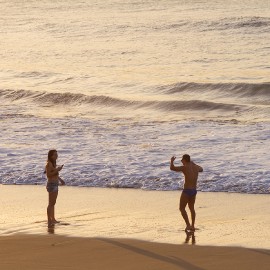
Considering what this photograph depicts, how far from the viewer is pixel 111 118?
25.1 meters

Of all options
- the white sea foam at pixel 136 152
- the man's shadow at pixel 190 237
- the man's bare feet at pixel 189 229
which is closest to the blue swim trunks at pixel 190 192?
the man's bare feet at pixel 189 229

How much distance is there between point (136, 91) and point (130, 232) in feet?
63.1

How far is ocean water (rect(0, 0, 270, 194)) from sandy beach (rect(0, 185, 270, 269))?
1165 mm

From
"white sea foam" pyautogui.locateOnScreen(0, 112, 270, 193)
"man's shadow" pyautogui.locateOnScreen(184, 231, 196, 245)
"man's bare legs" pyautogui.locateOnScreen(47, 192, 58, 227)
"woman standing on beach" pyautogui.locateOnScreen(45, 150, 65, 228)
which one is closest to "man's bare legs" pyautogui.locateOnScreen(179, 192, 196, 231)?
"man's shadow" pyautogui.locateOnScreen(184, 231, 196, 245)

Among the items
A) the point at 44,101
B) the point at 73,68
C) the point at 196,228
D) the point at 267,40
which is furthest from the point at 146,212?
Answer: the point at 267,40

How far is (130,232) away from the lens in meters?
11.8

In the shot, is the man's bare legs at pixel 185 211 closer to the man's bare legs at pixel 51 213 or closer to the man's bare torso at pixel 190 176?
the man's bare torso at pixel 190 176

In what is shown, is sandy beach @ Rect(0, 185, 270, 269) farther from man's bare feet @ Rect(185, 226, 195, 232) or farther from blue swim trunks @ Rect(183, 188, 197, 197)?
blue swim trunks @ Rect(183, 188, 197, 197)

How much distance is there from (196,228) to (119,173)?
4468 mm

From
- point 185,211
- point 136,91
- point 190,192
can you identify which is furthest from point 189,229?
point 136,91

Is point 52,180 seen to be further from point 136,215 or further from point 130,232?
point 130,232

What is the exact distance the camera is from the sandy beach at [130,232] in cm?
1032

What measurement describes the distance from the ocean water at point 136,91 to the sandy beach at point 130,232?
1.17m

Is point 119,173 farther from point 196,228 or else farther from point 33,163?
point 196,228
